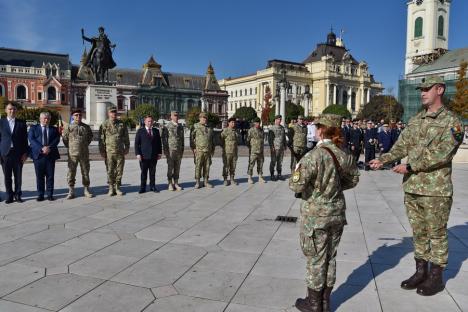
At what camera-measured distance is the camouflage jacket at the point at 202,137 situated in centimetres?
1009

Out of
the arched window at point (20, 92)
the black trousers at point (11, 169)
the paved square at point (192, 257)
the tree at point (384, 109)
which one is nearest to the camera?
the paved square at point (192, 257)

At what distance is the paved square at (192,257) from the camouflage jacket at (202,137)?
78.8 inches

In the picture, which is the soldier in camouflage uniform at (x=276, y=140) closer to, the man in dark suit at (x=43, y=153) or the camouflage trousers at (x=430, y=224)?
the man in dark suit at (x=43, y=153)

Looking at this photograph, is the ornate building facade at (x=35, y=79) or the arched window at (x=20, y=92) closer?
the ornate building facade at (x=35, y=79)

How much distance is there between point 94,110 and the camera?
76.4 ft

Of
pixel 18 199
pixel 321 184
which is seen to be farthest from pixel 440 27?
pixel 321 184

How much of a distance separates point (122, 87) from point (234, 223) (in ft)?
268

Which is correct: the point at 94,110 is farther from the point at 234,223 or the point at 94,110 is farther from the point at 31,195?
the point at 234,223

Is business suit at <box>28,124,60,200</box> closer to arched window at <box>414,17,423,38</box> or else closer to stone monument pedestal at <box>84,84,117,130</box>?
stone monument pedestal at <box>84,84,117,130</box>

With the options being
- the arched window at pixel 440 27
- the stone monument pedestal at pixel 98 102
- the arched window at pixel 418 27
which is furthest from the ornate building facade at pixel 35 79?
the arched window at pixel 440 27

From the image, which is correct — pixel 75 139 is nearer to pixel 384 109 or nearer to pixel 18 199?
pixel 18 199

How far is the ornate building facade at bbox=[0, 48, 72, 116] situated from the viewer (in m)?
68.7

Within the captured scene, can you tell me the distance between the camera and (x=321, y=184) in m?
3.26

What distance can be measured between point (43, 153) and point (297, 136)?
8.40 meters
